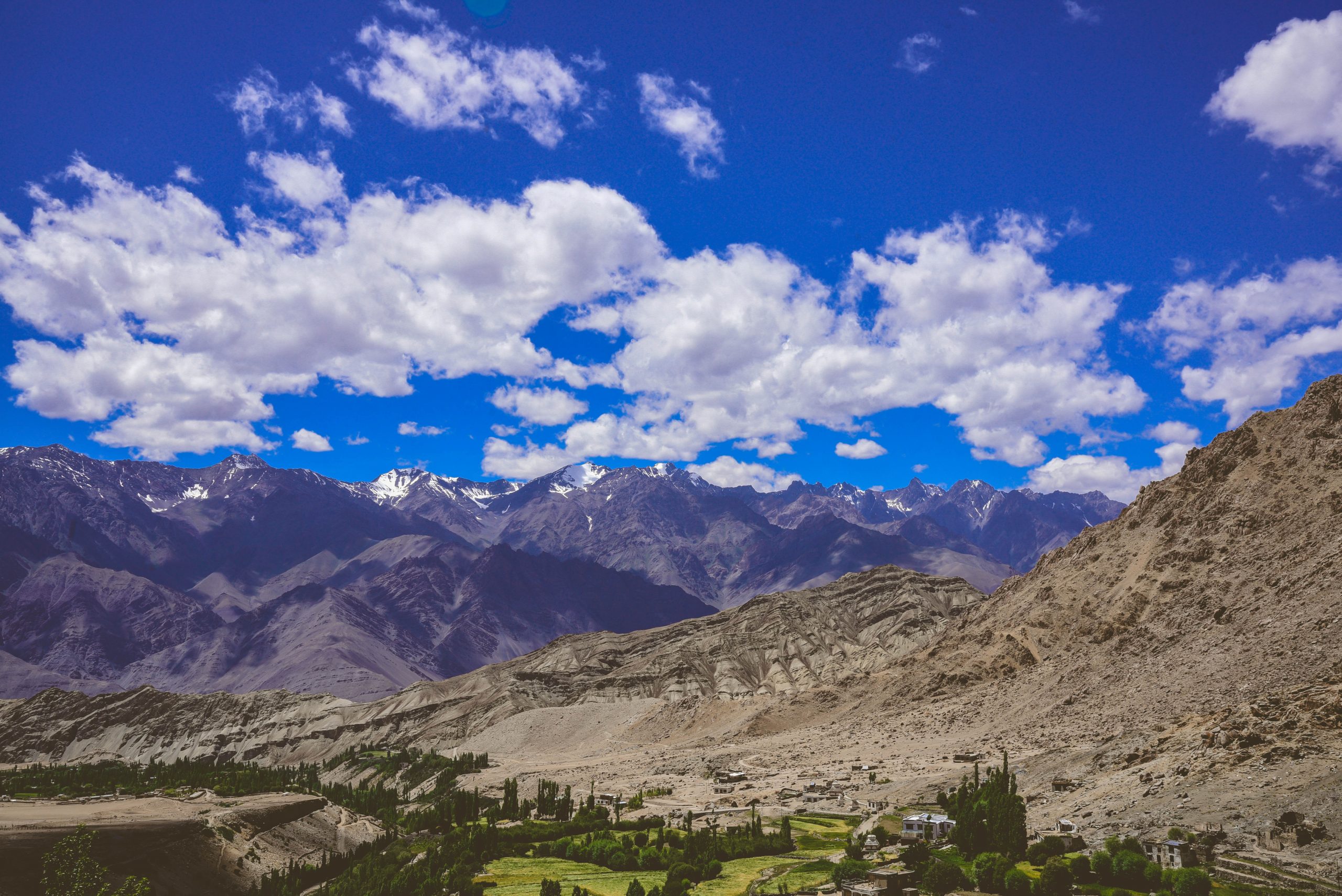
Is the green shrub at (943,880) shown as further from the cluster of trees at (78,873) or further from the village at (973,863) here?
the cluster of trees at (78,873)

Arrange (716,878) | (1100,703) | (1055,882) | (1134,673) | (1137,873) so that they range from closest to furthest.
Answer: (1137,873) → (1055,882) → (716,878) → (1100,703) → (1134,673)

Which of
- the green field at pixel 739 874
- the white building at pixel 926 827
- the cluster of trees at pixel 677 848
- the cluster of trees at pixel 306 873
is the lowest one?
the cluster of trees at pixel 306 873

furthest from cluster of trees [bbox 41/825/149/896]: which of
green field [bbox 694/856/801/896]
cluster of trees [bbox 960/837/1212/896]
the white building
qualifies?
cluster of trees [bbox 960/837/1212/896]

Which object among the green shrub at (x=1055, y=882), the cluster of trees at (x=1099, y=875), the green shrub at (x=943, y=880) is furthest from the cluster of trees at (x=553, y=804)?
the green shrub at (x=1055, y=882)

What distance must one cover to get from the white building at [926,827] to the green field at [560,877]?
17084 mm

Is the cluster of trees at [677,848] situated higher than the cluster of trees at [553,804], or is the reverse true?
the cluster of trees at [553,804]

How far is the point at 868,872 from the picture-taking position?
1969 inches

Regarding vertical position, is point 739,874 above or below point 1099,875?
below

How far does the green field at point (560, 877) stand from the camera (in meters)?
58.4

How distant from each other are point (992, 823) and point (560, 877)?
2967 cm

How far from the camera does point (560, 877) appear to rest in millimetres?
63219

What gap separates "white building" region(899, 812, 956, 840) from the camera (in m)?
60.5

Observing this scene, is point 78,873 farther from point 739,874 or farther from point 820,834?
point 820,834

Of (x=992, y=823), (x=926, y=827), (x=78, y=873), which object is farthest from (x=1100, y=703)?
(x=78, y=873)
